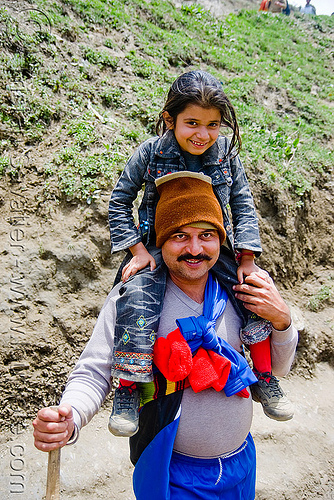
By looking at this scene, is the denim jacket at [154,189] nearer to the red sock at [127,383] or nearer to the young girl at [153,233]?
the young girl at [153,233]

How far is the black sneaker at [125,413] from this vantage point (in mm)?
1870

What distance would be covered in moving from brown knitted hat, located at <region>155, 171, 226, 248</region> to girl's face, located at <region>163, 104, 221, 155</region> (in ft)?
0.76

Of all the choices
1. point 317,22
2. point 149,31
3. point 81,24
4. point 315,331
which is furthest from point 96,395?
point 317,22

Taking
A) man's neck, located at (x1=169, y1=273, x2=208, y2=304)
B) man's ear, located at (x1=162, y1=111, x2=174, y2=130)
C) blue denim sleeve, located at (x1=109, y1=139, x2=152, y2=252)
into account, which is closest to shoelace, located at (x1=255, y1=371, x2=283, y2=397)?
man's neck, located at (x1=169, y1=273, x2=208, y2=304)

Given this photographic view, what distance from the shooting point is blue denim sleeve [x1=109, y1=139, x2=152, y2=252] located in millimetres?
2283

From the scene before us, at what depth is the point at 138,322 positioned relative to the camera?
6.50 feet

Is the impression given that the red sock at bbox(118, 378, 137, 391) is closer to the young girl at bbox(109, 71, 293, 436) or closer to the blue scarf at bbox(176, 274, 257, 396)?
the young girl at bbox(109, 71, 293, 436)

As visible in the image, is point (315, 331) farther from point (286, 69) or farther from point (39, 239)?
point (286, 69)

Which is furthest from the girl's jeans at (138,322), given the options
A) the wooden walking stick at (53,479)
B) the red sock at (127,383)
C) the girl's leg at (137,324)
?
the wooden walking stick at (53,479)

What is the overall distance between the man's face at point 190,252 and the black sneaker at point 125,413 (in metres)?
0.64

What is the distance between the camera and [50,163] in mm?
4258

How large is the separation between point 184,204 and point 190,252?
241 mm

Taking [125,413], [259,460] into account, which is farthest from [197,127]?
[259,460]

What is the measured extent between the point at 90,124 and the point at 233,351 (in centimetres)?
350
